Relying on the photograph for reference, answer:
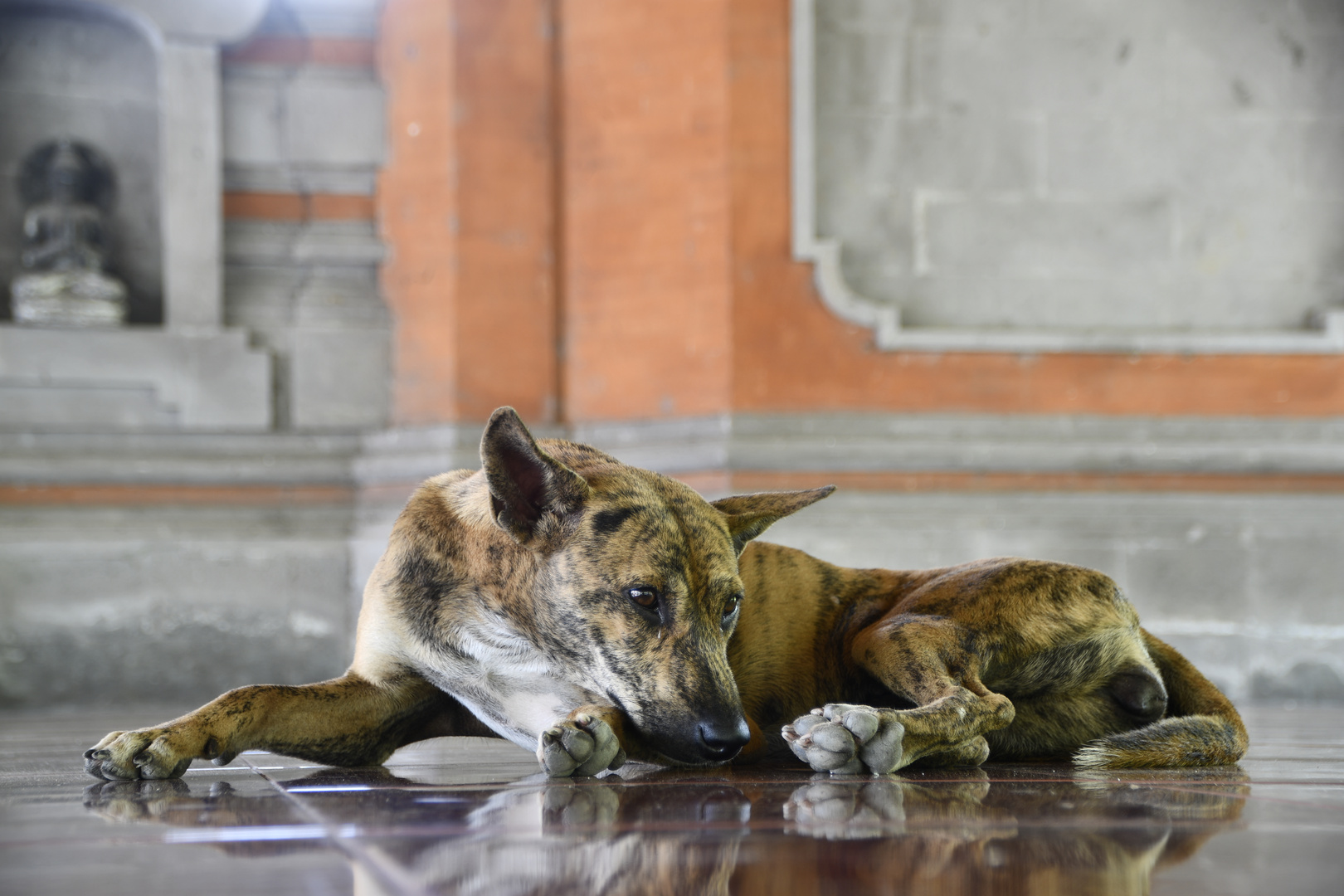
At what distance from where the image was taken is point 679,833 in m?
1.59

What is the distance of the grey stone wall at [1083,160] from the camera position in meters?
6.26

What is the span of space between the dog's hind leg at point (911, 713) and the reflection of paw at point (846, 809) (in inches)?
4.3

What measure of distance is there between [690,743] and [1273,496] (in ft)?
15.7

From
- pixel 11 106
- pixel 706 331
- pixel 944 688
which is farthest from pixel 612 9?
pixel 944 688

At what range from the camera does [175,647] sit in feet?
19.9

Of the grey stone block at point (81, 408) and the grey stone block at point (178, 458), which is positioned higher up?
the grey stone block at point (81, 408)

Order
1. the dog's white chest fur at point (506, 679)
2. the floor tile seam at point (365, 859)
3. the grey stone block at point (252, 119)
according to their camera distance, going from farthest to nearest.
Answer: the grey stone block at point (252, 119), the dog's white chest fur at point (506, 679), the floor tile seam at point (365, 859)

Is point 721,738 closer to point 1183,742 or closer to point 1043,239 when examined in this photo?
point 1183,742

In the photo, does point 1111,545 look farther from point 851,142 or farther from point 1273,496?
point 851,142

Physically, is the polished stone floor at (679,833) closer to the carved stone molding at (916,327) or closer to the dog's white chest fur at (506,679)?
the dog's white chest fur at (506,679)

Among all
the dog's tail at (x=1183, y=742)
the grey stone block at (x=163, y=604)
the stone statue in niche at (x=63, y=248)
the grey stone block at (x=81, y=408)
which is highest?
the stone statue in niche at (x=63, y=248)

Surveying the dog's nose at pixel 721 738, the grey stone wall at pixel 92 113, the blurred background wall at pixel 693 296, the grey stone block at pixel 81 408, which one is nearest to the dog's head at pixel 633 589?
the dog's nose at pixel 721 738

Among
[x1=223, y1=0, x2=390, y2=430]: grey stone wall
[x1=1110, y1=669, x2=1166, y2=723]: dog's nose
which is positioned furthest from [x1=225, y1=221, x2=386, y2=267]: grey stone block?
[x1=1110, y1=669, x2=1166, y2=723]: dog's nose

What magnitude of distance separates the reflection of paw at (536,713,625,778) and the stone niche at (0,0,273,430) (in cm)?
456
